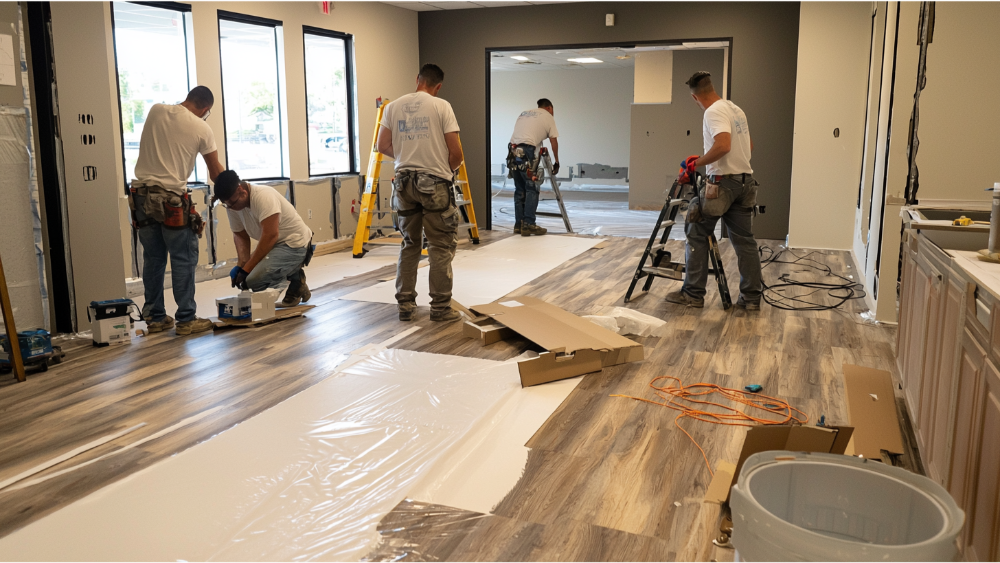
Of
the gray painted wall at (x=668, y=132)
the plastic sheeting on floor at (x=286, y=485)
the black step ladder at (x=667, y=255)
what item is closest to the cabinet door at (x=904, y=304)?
the black step ladder at (x=667, y=255)

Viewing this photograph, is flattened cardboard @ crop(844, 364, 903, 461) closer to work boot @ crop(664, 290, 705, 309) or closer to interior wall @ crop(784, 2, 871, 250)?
work boot @ crop(664, 290, 705, 309)


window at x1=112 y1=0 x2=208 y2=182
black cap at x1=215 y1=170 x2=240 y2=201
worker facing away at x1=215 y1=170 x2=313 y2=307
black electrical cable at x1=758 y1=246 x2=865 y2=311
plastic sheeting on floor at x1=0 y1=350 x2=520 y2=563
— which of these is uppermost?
window at x1=112 y1=0 x2=208 y2=182

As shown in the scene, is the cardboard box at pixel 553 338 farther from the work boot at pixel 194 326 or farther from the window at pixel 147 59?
the window at pixel 147 59

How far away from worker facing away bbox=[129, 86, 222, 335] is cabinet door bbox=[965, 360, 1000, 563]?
3.80 m

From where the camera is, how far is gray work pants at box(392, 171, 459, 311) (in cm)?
438

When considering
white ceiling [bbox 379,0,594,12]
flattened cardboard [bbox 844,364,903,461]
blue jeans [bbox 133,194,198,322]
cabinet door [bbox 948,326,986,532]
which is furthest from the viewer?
white ceiling [bbox 379,0,594,12]

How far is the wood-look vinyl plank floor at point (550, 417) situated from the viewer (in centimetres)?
213

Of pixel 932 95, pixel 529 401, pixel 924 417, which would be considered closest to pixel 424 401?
pixel 529 401

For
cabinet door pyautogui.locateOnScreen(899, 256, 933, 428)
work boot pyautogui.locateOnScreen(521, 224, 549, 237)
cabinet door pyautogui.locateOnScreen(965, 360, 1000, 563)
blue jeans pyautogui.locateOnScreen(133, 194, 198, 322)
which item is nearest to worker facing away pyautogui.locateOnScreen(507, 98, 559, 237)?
work boot pyautogui.locateOnScreen(521, 224, 549, 237)

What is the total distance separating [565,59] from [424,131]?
32.0 feet

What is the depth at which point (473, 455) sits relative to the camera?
2.61m

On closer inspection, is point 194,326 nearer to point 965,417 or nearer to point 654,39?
point 965,417

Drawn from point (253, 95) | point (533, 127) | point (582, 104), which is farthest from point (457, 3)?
point (582, 104)

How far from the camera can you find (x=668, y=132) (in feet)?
35.8
